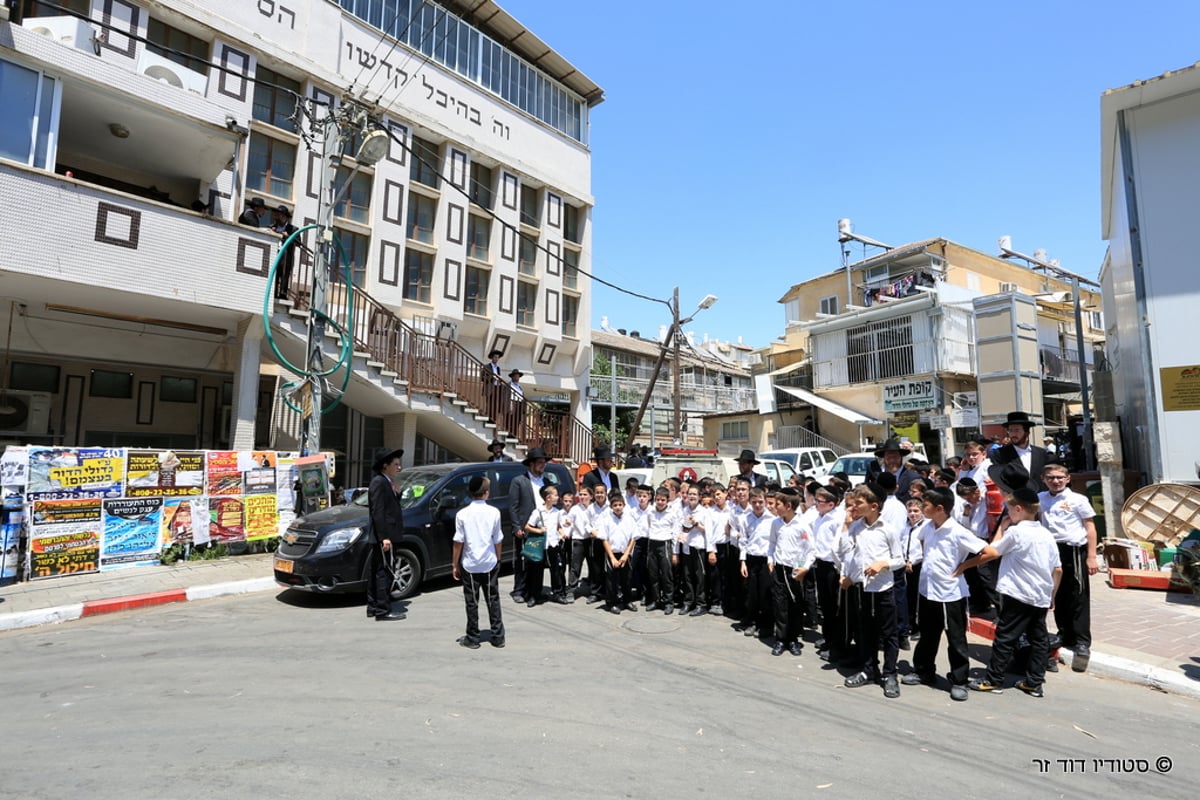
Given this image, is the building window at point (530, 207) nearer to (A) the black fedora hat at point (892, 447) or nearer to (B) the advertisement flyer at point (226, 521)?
(B) the advertisement flyer at point (226, 521)

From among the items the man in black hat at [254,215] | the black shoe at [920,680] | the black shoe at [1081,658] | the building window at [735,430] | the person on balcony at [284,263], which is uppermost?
the man in black hat at [254,215]

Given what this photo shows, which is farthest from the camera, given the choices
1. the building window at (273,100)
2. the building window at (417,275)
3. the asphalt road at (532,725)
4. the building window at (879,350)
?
the building window at (879,350)

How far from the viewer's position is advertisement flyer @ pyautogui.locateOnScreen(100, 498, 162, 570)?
891 centimetres

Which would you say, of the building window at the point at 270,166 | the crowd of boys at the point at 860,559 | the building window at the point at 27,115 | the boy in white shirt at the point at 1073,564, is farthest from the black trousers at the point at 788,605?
the building window at the point at 270,166

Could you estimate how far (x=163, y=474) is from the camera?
30.8ft

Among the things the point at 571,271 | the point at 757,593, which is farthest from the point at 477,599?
the point at 571,271

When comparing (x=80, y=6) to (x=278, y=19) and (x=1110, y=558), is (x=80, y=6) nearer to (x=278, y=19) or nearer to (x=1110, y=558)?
(x=278, y=19)

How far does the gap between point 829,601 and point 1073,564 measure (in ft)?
6.57

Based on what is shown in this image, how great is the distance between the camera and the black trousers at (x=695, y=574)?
7.44m

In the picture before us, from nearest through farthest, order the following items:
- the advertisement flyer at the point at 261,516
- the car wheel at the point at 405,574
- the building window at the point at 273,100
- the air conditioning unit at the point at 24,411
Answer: the car wheel at the point at 405,574 → the advertisement flyer at the point at 261,516 → the air conditioning unit at the point at 24,411 → the building window at the point at 273,100

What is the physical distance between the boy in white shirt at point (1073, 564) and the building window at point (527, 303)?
17.7 meters

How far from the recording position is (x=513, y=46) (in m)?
22.2

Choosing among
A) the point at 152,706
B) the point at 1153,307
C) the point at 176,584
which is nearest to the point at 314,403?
the point at 176,584

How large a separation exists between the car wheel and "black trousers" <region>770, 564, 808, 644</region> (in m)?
4.28
